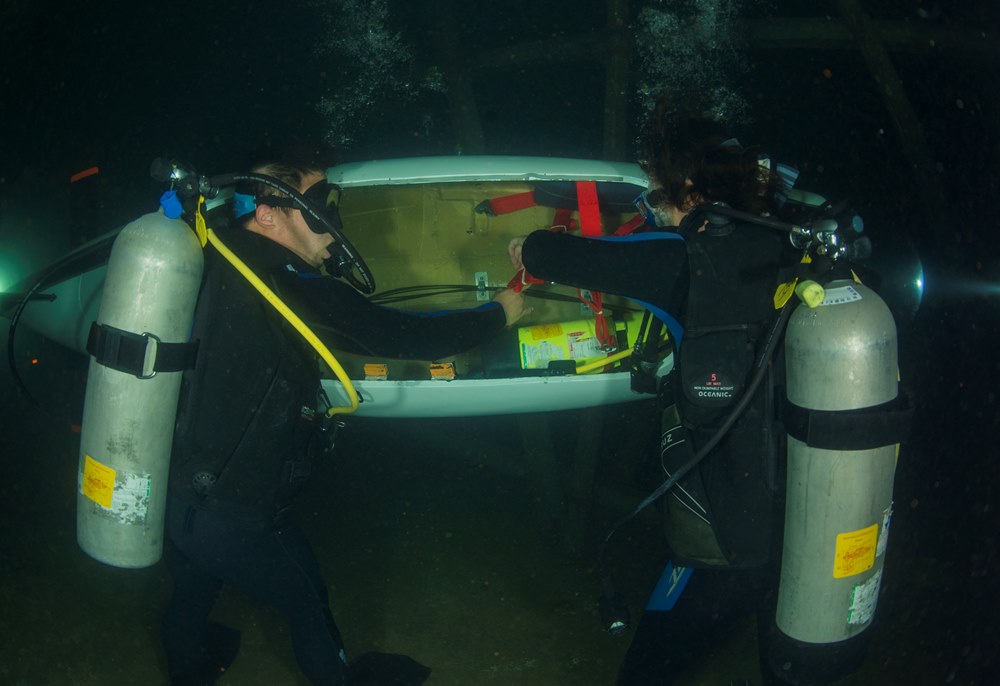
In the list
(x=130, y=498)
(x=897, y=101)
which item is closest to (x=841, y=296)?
(x=130, y=498)

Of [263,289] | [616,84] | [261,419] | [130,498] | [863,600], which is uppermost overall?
[616,84]

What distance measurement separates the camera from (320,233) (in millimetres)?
2164

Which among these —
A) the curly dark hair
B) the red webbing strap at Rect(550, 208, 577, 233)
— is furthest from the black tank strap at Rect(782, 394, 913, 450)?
the red webbing strap at Rect(550, 208, 577, 233)

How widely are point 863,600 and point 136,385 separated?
86.0 inches

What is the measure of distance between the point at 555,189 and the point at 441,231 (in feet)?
2.71

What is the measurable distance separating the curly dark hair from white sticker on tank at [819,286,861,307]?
0.39 m

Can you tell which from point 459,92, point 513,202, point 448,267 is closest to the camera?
point 513,202

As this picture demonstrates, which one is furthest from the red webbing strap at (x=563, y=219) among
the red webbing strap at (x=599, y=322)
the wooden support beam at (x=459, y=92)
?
the wooden support beam at (x=459, y=92)

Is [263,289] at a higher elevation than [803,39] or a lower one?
lower

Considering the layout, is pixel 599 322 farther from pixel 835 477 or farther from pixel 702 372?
pixel 835 477

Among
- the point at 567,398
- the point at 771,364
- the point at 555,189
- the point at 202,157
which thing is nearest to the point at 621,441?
the point at 567,398

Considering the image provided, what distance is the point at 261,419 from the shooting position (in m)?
1.89

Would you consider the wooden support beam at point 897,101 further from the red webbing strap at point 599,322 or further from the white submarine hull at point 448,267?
the red webbing strap at point 599,322

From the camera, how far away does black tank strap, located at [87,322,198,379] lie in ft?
5.61
